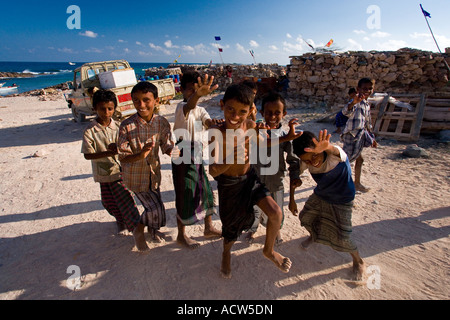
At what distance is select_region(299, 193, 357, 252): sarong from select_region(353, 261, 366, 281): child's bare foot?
19 centimetres

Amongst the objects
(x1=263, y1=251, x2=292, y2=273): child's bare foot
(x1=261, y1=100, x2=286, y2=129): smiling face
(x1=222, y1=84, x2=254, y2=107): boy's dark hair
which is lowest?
(x1=263, y1=251, x2=292, y2=273): child's bare foot

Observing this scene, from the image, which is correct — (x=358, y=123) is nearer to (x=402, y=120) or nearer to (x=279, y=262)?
(x=279, y=262)

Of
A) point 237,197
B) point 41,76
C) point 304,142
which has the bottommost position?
point 237,197

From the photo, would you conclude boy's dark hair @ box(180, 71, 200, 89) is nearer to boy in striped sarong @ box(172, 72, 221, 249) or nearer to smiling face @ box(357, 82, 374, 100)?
boy in striped sarong @ box(172, 72, 221, 249)

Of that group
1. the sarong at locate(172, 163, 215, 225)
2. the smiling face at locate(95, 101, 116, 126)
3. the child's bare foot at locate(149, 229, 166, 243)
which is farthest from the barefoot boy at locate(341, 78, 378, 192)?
the smiling face at locate(95, 101, 116, 126)

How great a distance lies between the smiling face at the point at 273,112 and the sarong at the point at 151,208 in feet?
4.48

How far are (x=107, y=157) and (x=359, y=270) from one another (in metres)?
2.73

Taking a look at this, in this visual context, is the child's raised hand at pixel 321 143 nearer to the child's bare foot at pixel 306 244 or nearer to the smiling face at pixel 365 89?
the child's bare foot at pixel 306 244

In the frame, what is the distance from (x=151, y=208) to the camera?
2461mm

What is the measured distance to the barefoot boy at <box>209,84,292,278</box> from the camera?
6.15 ft

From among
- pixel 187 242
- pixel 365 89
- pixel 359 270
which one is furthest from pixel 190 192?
pixel 365 89

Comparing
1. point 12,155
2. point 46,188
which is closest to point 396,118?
point 46,188

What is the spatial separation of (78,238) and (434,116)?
7.97m
